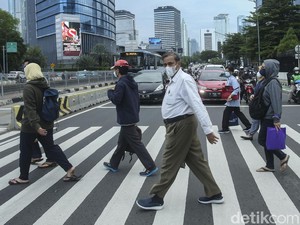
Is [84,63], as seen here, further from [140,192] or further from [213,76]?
[140,192]

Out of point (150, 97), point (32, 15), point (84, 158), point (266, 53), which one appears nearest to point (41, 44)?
point (32, 15)

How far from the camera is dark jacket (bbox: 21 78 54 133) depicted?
5.85m

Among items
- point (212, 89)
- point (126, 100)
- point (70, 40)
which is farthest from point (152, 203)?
point (70, 40)

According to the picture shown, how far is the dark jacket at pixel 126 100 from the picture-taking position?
632 cm

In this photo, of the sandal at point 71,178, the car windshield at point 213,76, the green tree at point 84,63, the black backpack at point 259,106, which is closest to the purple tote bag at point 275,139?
the black backpack at point 259,106

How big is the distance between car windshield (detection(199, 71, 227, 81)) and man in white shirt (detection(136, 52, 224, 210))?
1432 cm

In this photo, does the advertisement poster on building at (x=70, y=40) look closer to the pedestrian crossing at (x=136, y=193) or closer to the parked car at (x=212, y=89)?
the parked car at (x=212, y=89)

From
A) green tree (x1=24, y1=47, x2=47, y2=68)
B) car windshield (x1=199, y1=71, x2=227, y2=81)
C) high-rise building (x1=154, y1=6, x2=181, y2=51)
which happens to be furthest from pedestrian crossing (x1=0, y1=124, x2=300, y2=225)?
high-rise building (x1=154, y1=6, x2=181, y2=51)

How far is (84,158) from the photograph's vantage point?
26.1 ft

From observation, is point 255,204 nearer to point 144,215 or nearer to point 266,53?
point 144,215

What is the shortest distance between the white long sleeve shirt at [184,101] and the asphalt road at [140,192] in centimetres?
109

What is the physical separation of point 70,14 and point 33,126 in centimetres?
10041

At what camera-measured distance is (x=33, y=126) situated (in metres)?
5.86

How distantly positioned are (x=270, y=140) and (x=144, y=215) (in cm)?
246
